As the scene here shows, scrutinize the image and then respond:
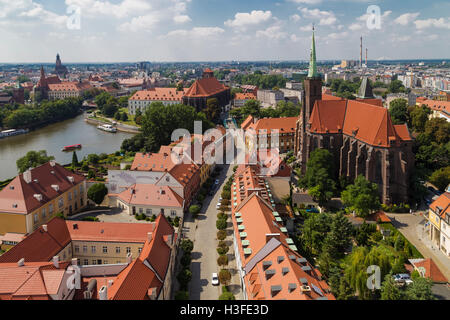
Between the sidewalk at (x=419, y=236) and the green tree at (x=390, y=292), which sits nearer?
the green tree at (x=390, y=292)

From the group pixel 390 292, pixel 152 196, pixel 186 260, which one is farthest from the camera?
pixel 152 196

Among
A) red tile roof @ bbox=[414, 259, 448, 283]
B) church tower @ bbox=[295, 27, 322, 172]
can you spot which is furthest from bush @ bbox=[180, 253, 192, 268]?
church tower @ bbox=[295, 27, 322, 172]

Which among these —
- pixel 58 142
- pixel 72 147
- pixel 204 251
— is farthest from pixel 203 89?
pixel 204 251

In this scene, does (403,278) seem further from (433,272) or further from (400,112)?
(400,112)

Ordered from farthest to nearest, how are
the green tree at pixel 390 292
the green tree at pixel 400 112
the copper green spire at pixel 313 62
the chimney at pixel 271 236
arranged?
1. the green tree at pixel 400 112
2. the copper green spire at pixel 313 62
3. the chimney at pixel 271 236
4. the green tree at pixel 390 292

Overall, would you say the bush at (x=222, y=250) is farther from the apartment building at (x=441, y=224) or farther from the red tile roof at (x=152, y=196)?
the apartment building at (x=441, y=224)

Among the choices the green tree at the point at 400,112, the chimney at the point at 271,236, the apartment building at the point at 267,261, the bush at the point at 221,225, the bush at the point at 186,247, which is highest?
the green tree at the point at 400,112

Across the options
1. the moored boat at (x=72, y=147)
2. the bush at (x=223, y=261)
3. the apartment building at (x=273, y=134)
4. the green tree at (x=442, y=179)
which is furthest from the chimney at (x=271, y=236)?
the moored boat at (x=72, y=147)

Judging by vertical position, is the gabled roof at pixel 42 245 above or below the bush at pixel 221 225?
above
